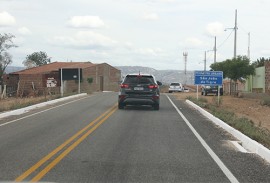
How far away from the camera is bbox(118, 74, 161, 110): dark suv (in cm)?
2138

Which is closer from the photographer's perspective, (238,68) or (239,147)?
(239,147)

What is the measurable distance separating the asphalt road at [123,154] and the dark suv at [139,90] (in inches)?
236

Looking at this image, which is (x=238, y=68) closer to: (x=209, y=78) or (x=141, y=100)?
(x=209, y=78)

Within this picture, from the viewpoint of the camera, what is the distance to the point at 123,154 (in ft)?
31.0

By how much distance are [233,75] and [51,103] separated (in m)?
26.6

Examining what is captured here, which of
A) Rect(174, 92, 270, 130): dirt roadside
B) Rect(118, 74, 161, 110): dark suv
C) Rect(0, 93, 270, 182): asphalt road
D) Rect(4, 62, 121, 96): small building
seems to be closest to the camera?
Rect(0, 93, 270, 182): asphalt road

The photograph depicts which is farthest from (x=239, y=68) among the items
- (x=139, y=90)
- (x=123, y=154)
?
(x=123, y=154)

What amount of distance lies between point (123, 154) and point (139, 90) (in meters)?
12.0

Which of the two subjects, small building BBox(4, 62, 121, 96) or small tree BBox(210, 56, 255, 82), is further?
small building BBox(4, 62, 121, 96)

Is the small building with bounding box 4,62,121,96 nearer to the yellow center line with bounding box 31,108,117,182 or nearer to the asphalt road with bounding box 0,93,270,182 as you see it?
the asphalt road with bounding box 0,93,270,182

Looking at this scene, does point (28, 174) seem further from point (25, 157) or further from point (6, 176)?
point (25, 157)

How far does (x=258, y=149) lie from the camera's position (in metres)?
10.1

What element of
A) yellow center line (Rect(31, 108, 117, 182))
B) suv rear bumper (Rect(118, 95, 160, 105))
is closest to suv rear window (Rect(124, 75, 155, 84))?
suv rear bumper (Rect(118, 95, 160, 105))

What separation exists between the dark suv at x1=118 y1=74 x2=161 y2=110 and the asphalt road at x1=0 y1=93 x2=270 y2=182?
599cm
